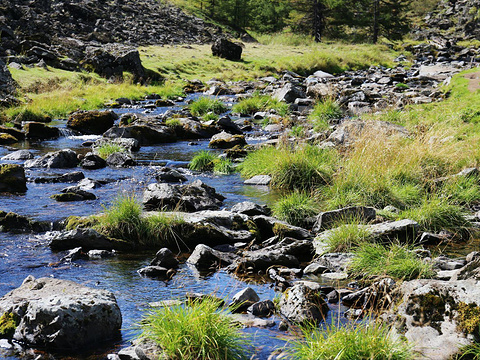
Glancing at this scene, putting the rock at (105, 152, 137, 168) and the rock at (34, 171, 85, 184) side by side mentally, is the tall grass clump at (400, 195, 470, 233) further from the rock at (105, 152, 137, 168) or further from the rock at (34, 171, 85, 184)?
the rock at (105, 152, 137, 168)

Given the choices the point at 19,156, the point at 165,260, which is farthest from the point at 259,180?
the point at 19,156

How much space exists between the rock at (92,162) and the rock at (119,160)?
200mm

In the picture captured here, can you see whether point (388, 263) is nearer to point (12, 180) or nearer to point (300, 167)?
point (300, 167)

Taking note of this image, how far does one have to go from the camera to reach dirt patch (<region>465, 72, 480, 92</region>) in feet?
70.8

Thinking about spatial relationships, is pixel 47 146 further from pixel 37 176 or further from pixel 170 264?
pixel 170 264

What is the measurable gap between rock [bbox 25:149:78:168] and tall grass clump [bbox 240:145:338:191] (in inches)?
224

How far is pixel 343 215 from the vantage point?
8969 millimetres

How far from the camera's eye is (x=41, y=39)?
39875 mm

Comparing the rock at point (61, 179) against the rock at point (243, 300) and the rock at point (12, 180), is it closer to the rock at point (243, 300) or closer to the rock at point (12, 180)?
the rock at point (12, 180)

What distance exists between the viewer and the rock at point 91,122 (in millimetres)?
20516

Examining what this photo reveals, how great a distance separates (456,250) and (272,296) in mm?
3458

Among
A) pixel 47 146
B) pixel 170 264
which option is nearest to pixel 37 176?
pixel 47 146

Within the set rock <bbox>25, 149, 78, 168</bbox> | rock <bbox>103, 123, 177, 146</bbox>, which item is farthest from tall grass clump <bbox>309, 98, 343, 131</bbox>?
rock <bbox>25, 149, 78, 168</bbox>

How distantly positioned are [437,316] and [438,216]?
439 cm
